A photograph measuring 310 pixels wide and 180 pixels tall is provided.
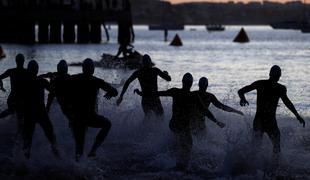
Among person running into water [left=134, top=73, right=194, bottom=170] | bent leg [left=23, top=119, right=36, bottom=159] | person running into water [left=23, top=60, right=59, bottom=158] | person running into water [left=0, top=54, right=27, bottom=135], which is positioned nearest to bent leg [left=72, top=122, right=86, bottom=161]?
person running into water [left=23, top=60, right=59, bottom=158]

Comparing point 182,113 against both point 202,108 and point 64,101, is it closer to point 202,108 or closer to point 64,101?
point 202,108

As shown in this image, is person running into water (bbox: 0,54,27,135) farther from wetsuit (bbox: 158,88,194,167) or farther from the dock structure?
the dock structure

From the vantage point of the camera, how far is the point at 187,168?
33.5 ft

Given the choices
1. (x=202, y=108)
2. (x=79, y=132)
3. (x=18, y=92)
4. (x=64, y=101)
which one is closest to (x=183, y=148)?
(x=202, y=108)

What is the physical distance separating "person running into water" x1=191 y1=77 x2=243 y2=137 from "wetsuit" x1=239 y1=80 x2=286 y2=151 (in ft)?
1.70

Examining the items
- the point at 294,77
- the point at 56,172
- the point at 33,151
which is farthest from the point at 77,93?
the point at 294,77

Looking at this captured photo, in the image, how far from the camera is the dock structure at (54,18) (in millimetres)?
59594

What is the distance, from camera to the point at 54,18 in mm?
60625

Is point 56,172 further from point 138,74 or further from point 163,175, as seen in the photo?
point 138,74

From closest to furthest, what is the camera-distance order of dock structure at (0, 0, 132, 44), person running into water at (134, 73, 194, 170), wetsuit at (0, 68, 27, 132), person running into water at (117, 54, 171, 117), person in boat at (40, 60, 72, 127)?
person running into water at (134, 73, 194, 170)
person in boat at (40, 60, 72, 127)
wetsuit at (0, 68, 27, 132)
person running into water at (117, 54, 171, 117)
dock structure at (0, 0, 132, 44)

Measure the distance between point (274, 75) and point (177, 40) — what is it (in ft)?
213

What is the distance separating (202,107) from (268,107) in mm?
914

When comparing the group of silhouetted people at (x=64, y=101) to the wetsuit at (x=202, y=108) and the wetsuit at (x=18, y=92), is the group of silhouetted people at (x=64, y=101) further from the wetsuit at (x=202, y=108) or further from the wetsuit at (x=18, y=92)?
the wetsuit at (x=202, y=108)

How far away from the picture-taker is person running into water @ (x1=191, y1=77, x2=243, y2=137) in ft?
32.6
